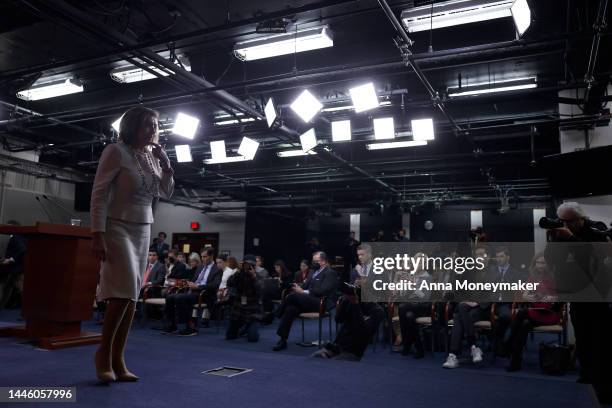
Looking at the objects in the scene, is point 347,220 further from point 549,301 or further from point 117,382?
point 117,382

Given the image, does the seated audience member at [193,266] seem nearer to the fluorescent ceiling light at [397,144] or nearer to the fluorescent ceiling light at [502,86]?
the fluorescent ceiling light at [397,144]

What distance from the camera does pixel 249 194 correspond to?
14.0 m

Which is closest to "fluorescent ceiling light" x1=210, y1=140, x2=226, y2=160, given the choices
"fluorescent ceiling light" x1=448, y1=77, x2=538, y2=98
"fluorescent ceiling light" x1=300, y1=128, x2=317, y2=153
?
"fluorescent ceiling light" x1=300, y1=128, x2=317, y2=153

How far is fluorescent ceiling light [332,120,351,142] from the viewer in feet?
24.0

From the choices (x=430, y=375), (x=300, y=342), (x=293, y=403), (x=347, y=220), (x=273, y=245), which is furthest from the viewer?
(x=347, y=220)

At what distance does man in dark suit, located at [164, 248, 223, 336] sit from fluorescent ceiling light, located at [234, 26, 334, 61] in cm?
327

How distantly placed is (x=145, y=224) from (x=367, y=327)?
2984mm

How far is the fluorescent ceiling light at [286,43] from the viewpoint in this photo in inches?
217

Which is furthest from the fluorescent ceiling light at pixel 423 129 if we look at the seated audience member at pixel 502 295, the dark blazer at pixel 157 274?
the dark blazer at pixel 157 274

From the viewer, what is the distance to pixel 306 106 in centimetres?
623

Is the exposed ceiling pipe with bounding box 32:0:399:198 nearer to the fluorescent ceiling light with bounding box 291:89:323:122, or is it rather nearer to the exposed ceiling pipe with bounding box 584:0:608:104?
the fluorescent ceiling light with bounding box 291:89:323:122

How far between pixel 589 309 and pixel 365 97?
3776 mm

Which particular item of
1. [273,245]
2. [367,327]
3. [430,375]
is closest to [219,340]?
[367,327]

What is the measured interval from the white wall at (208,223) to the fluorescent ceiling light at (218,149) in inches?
247
